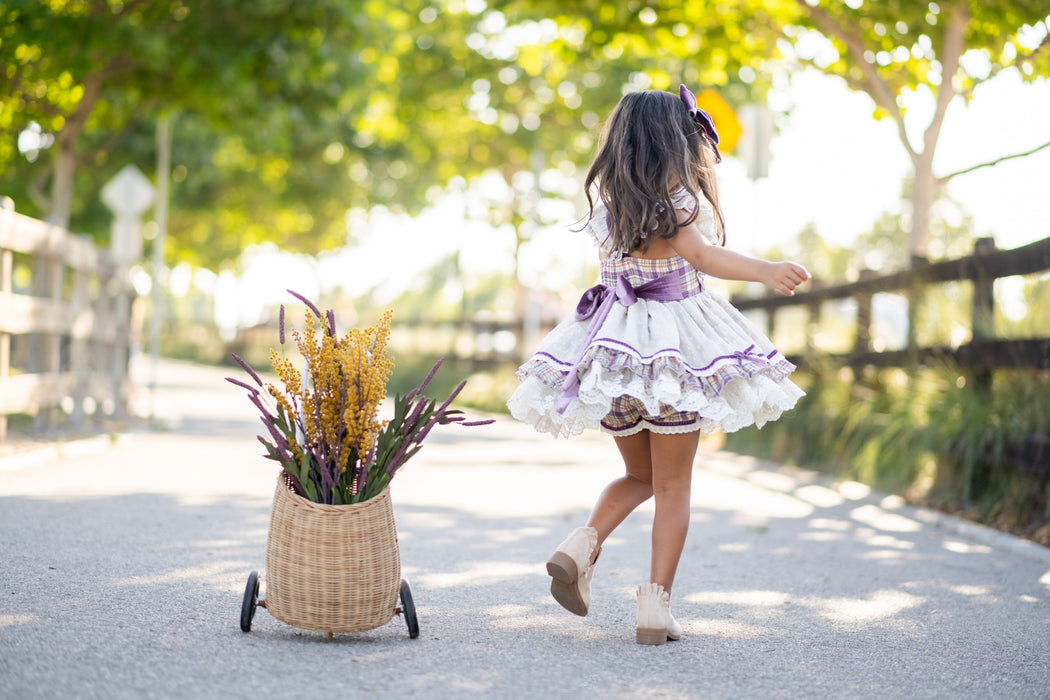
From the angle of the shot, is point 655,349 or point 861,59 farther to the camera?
point 861,59

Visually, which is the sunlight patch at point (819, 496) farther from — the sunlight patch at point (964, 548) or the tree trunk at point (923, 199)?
the tree trunk at point (923, 199)

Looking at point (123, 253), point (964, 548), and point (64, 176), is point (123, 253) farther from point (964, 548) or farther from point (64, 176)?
point (964, 548)

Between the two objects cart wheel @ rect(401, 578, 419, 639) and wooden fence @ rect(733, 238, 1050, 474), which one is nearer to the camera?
cart wheel @ rect(401, 578, 419, 639)

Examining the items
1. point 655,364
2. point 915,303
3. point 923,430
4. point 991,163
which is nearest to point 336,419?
point 655,364

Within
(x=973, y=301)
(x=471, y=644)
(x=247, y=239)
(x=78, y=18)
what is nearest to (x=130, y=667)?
(x=471, y=644)

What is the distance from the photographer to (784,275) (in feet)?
11.4

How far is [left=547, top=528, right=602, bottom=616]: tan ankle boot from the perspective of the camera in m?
3.59

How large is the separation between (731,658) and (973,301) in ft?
15.7

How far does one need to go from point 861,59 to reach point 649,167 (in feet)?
23.9

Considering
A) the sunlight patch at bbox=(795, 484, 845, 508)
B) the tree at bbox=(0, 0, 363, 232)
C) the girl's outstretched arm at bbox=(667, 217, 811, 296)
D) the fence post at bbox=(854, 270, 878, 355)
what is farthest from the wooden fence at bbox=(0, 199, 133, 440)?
the fence post at bbox=(854, 270, 878, 355)

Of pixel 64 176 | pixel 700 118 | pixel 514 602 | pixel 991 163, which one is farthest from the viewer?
pixel 64 176

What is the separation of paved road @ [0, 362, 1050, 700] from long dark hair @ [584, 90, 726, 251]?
130 cm

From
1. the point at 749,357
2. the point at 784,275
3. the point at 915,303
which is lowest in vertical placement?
the point at 749,357

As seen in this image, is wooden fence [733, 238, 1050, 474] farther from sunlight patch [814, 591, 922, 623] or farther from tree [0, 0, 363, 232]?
tree [0, 0, 363, 232]
